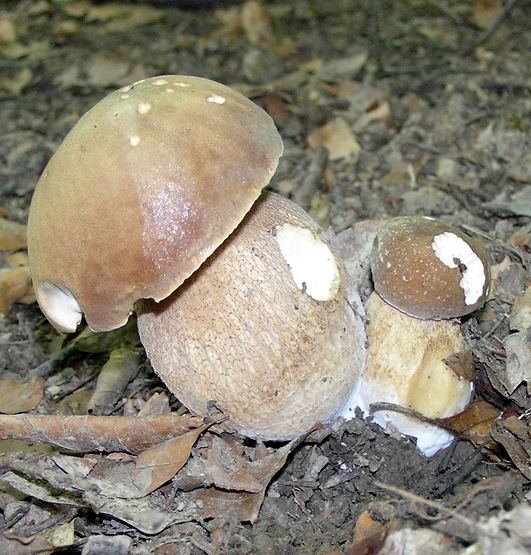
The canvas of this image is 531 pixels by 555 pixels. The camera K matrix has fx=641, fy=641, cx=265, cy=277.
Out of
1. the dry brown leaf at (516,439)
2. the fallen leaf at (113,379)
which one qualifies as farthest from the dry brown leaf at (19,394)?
the dry brown leaf at (516,439)

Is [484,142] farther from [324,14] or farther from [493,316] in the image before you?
[324,14]

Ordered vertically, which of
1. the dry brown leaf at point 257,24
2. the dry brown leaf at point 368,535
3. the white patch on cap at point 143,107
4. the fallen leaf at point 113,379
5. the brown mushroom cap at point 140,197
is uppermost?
the white patch on cap at point 143,107

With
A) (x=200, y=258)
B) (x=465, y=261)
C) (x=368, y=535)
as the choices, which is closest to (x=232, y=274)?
(x=200, y=258)

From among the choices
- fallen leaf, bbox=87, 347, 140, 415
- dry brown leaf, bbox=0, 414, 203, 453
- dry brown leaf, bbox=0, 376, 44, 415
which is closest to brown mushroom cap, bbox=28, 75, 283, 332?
dry brown leaf, bbox=0, 414, 203, 453

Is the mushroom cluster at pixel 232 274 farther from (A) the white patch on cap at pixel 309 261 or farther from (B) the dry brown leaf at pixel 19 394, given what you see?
(B) the dry brown leaf at pixel 19 394

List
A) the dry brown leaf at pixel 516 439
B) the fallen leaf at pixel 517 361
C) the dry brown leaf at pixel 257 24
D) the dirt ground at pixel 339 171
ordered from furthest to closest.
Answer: the dry brown leaf at pixel 257 24 → the fallen leaf at pixel 517 361 → the dry brown leaf at pixel 516 439 → the dirt ground at pixel 339 171

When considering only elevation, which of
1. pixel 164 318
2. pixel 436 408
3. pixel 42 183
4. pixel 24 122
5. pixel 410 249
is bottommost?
pixel 24 122

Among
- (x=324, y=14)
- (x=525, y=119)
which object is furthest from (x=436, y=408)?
(x=324, y=14)
